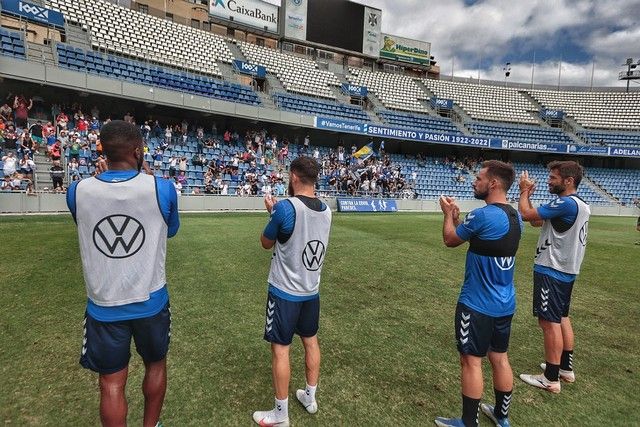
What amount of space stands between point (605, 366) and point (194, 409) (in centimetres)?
495

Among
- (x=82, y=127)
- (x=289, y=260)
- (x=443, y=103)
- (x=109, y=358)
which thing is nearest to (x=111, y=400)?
(x=109, y=358)

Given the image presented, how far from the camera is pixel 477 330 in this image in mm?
3277

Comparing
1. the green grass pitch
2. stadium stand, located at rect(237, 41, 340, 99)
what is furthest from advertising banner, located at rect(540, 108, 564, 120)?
the green grass pitch

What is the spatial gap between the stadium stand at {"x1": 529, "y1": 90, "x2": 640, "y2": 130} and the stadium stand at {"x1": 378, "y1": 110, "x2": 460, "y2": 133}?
17.6m

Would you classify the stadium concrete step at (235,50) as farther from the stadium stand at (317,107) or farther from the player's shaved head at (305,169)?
the player's shaved head at (305,169)

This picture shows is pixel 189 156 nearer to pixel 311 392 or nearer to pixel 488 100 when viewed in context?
pixel 311 392

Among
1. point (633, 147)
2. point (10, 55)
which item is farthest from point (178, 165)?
point (633, 147)

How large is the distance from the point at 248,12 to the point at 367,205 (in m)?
28.8

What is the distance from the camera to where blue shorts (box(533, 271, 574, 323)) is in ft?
13.9

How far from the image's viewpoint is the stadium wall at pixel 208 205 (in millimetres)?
15125

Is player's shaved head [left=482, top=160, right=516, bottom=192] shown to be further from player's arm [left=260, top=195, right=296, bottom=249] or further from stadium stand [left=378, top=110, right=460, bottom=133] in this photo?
stadium stand [left=378, top=110, right=460, bottom=133]

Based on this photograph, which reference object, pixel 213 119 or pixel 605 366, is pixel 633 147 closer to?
pixel 213 119

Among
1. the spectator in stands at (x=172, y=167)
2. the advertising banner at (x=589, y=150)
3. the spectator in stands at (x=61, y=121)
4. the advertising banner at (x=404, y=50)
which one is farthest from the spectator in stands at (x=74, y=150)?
the advertising banner at (x=589, y=150)

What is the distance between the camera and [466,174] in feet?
124
